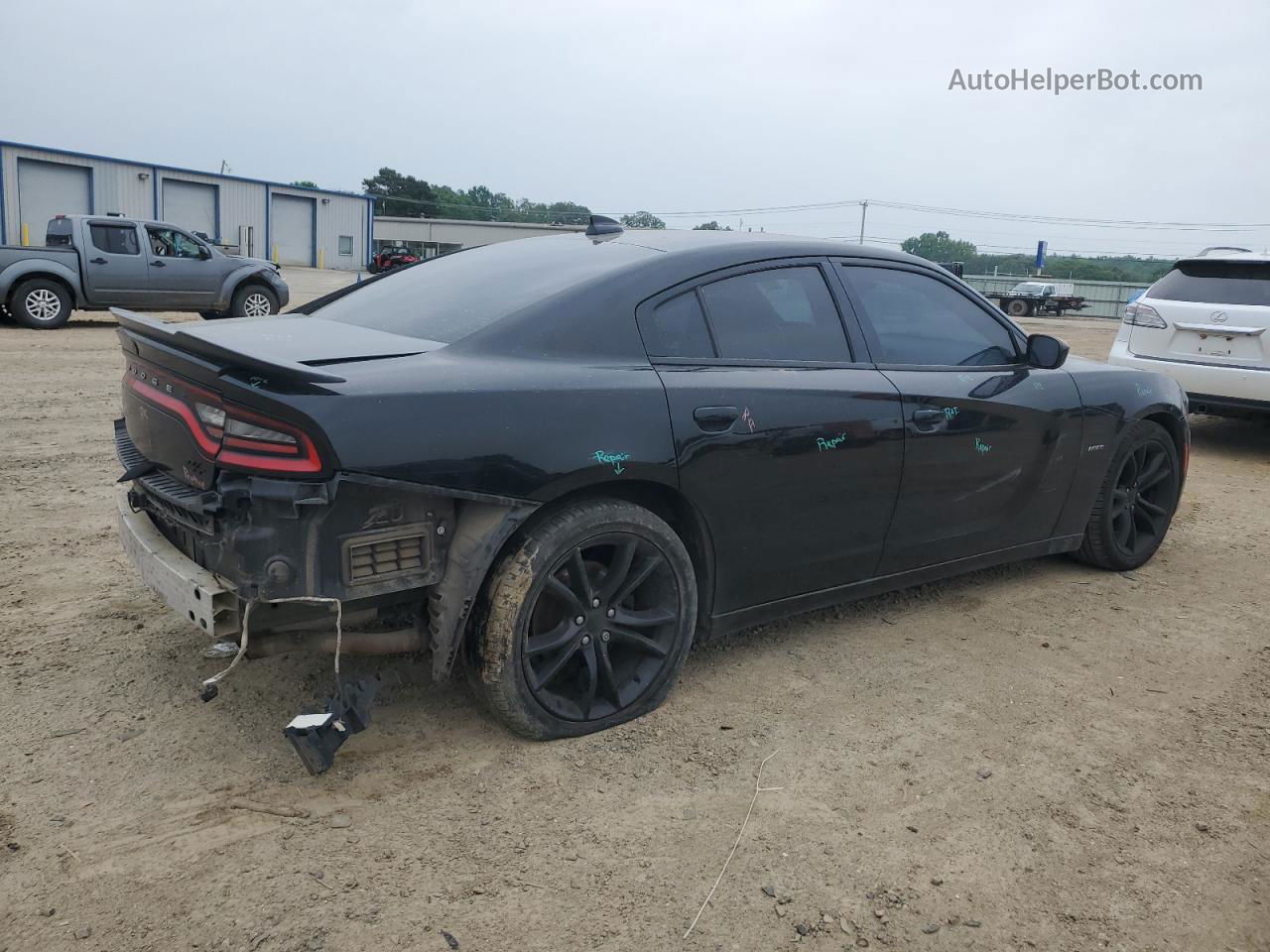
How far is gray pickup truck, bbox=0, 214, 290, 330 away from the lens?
13.6 m

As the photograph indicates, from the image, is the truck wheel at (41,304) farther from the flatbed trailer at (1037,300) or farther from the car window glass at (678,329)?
the flatbed trailer at (1037,300)

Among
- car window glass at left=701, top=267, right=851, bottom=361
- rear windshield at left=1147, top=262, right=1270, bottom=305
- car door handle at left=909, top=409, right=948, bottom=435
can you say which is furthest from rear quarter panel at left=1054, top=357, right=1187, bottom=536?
rear windshield at left=1147, top=262, right=1270, bottom=305

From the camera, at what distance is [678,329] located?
325cm

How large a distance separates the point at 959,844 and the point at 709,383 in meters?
1.52

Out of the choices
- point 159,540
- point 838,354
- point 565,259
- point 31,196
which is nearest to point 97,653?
point 159,540

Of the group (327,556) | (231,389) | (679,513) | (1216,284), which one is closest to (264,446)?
(231,389)

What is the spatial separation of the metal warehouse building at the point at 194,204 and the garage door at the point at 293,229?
44mm

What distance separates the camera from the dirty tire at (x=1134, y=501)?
4707 millimetres

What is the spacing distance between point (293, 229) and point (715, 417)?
45.5 meters

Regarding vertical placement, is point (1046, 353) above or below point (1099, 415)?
above

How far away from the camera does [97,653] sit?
3.45m

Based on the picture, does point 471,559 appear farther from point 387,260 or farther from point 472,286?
point 387,260

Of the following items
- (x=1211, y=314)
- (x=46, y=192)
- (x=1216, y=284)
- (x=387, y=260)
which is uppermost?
(x=46, y=192)

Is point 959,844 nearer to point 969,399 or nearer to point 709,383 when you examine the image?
point 709,383
